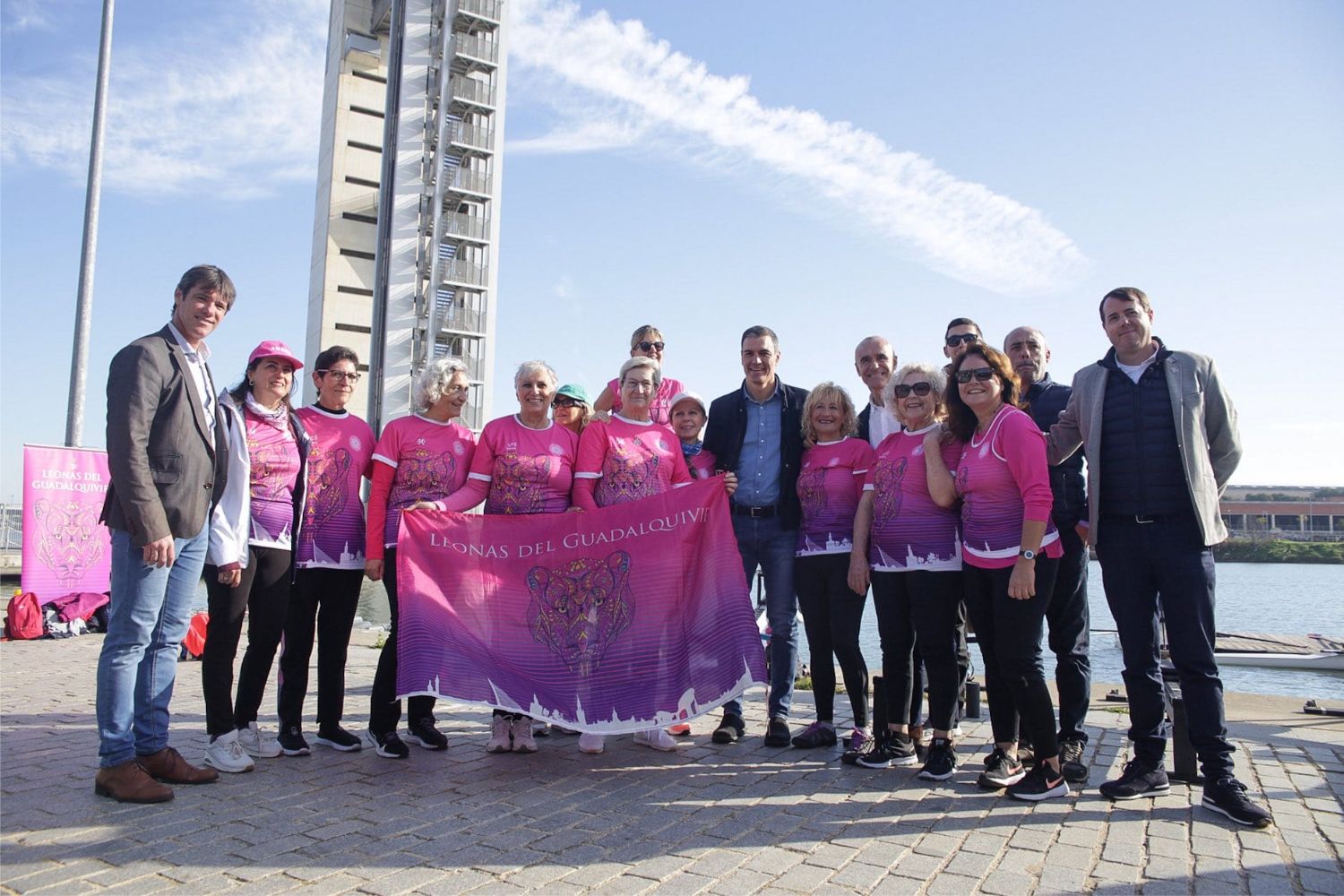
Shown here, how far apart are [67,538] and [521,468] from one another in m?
9.36

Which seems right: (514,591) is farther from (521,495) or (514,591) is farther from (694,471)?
(694,471)

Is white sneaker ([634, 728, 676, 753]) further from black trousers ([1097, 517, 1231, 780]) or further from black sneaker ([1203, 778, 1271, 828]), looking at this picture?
black sneaker ([1203, 778, 1271, 828])

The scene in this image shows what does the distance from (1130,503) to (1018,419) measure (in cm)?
73

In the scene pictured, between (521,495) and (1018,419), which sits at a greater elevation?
(1018,419)

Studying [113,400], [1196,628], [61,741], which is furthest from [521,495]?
[1196,628]

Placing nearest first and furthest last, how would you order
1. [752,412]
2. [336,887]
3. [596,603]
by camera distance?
[336,887], [596,603], [752,412]

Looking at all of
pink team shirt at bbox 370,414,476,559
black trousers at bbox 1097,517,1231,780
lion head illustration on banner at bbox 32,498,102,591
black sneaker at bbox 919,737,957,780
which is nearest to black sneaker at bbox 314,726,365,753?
pink team shirt at bbox 370,414,476,559

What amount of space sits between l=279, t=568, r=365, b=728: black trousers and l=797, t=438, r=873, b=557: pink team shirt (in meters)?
2.66

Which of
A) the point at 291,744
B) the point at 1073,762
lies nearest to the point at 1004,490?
the point at 1073,762

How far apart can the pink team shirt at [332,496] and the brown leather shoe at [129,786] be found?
1.30 meters

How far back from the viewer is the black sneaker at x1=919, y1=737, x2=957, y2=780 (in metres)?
4.59

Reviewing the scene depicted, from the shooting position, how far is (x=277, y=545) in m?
4.79

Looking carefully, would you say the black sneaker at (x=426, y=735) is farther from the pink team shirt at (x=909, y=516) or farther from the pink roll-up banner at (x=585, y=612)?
the pink team shirt at (x=909, y=516)

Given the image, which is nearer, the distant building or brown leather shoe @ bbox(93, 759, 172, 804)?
brown leather shoe @ bbox(93, 759, 172, 804)
